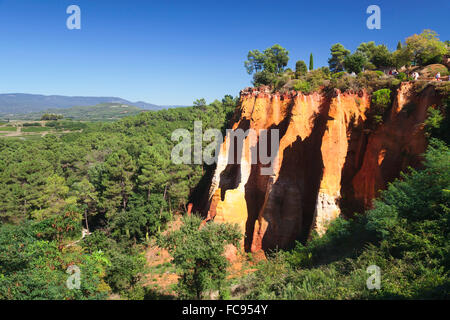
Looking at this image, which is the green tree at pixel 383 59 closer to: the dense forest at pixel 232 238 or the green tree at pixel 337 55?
the dense forest at pixel 232 238

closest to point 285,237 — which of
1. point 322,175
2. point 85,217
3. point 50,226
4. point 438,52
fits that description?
point 322,175

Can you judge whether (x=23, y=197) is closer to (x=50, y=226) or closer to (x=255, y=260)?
(x=50, y=226)

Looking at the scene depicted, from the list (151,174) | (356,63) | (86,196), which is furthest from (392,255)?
(86,196)

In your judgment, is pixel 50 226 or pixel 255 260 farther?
pixel 50 226

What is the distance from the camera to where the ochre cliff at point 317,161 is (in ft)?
51.7

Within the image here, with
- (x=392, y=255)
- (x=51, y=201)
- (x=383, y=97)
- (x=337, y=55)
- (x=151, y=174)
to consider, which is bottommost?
(x=51, y=201)

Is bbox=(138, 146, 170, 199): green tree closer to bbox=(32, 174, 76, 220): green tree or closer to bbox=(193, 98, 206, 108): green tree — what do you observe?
bbox=(32, 174, 76, 220): green tree

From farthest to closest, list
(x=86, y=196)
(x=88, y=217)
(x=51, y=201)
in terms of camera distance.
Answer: (x=88, y=217)
(x=51, y=201)
(x=86, y=196)

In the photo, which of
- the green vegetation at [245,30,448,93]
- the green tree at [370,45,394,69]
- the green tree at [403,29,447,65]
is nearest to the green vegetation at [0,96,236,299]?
the green vegetation at [245,30,448,93]

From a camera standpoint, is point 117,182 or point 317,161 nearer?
point 317,161

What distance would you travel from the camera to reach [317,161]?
19.6 metres

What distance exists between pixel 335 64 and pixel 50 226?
40627 millimetres

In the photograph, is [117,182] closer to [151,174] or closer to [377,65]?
[151,174]
